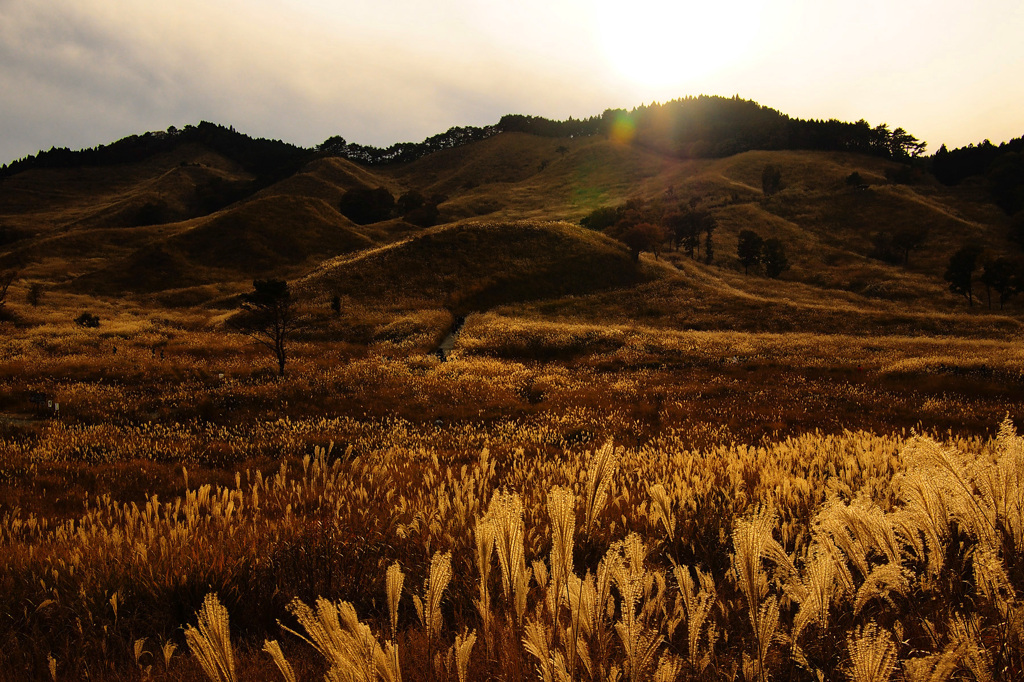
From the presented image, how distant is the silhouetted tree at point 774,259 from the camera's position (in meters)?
62.0

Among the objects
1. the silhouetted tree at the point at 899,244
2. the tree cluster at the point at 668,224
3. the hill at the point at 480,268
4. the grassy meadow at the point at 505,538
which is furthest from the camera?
the silhouetted tree at the point at 899,244

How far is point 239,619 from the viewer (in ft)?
8.45

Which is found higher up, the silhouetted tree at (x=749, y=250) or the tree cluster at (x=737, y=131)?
the tree cluster at (x=737, y=131)

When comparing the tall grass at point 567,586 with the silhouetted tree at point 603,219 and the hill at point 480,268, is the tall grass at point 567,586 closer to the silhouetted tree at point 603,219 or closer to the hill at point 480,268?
the hill at point 480,268

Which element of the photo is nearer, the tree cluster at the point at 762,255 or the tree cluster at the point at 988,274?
the tree cluster at the point at 988,274

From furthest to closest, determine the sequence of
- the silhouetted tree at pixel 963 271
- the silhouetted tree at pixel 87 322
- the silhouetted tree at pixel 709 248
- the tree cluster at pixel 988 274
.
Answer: the silhouetted tree at pixel 709 248 < the silhouetted tree at pixel 963 271 < the tree cluster at pixel 988 274 < the silhouetted tree at pixel 87 322

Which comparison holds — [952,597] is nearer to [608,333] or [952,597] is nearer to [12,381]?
[12,381]

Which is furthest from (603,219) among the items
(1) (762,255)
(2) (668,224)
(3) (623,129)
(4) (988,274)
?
(3) (623,129)

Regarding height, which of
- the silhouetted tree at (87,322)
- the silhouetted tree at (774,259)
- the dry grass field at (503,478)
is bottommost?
the dry grass field at (503,478)

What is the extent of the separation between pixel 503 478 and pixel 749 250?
7097 cm

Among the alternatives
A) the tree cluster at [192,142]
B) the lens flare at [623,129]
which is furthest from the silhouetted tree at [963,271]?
the tree cluster at [192,142]

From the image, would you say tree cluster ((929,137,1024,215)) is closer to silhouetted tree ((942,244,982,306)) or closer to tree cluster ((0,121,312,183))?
silhouetted tree ((942,244,982,306))

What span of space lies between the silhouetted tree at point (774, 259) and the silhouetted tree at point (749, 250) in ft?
6.55

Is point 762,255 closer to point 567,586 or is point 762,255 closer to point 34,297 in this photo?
point 567,586
